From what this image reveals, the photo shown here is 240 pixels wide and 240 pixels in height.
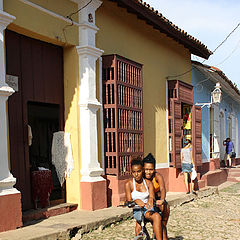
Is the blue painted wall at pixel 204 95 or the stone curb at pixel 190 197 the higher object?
the blue painted wall at pixel 204 95

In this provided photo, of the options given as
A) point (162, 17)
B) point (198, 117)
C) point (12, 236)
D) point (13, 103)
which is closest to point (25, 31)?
point (13, 103)

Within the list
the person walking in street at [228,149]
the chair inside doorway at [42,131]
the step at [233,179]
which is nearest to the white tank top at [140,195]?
the chair inside doorway at [42,131]

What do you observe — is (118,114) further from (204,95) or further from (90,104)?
(204,95)

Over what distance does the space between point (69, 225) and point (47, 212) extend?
2.62 ft

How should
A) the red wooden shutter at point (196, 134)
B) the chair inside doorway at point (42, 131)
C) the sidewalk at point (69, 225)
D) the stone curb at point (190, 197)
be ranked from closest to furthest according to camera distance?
the sidewalk at point (69, 225)
the stone curb at point (190, 197)
the chair inside doorway at point (42, 131)
the red wooden shutter at point (196, 134)

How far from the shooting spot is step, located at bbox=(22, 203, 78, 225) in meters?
5.54

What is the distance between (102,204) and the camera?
259 inches

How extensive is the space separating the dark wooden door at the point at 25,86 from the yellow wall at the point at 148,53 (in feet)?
4.20

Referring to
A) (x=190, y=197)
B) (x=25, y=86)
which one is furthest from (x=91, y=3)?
(x=190, y=197)

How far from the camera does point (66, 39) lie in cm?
637

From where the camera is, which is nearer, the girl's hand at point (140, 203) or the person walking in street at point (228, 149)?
the girl's hand at point (140, 203)

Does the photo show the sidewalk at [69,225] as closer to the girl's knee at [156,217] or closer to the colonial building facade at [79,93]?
the colonial building facade at [79,93]

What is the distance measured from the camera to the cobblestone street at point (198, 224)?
215 inches

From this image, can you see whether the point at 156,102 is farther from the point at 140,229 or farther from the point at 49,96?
the point at 140,229
